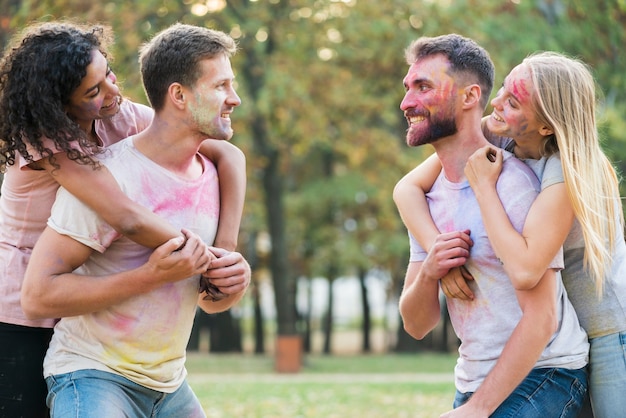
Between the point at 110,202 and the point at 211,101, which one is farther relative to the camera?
the point at 211,101

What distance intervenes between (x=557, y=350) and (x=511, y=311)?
221mm

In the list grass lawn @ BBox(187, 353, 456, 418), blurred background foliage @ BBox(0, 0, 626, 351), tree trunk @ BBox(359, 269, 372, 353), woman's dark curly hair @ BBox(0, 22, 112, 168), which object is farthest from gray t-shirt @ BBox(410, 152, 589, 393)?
tree trunk @ BBox(359, 269, 372, 353)

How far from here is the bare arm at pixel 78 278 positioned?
3576 mm

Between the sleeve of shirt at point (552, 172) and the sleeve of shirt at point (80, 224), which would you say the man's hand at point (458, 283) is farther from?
the sleeve of shirt at point (80, 224)

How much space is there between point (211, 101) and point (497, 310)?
1.38m

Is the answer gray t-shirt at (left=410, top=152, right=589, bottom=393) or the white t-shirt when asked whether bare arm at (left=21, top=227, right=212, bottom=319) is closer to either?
the white t-shirt

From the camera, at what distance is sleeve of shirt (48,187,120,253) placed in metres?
3.62

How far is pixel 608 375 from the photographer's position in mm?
→ 3693

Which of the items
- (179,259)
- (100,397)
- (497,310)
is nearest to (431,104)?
(497,310)

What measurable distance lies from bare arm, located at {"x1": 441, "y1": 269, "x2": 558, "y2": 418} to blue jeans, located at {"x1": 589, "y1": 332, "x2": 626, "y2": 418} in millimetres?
311

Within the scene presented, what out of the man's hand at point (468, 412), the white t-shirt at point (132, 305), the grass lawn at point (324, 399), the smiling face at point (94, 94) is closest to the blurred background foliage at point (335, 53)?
the grass lawn at point (324, 399)

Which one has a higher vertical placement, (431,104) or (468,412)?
(431,104)

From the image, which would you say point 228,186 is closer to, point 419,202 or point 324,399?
point 419,202

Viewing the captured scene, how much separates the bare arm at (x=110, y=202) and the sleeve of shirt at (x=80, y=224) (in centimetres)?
4
